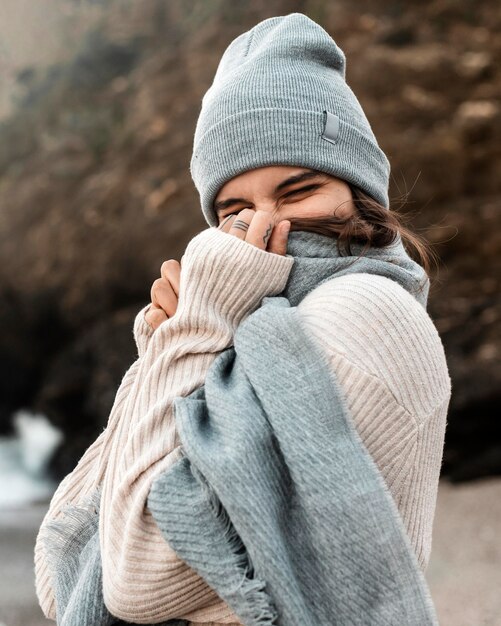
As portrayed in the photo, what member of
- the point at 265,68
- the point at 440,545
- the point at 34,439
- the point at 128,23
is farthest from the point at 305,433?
the point at 128,23

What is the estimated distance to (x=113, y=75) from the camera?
1009cm

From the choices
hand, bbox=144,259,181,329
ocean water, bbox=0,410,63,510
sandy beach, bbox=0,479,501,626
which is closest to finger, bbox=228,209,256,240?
hand, bbox=144,259,181,329

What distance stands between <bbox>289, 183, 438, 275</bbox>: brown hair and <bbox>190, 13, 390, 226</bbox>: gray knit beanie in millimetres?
53

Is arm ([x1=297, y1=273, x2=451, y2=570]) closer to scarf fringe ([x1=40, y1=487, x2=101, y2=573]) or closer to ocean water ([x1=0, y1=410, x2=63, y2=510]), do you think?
scarf fringe ([x1=40, y1=487, x2=101, y2=573])

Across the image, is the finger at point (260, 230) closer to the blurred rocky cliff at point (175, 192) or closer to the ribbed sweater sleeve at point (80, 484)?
the ribbed sweater sleeve at point (80, 484)

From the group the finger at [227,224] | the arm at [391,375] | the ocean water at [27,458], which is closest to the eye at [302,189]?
the finger at [227,224]

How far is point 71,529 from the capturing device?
3.95ft

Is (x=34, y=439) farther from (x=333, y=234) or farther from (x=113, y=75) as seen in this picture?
(x=333, y=234)

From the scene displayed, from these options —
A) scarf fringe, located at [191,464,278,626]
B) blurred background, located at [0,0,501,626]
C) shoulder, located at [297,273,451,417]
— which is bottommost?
blurred background, located at [0,0,501,626]

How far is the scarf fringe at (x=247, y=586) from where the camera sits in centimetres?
91

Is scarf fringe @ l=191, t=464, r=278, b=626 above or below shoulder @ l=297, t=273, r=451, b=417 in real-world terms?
below

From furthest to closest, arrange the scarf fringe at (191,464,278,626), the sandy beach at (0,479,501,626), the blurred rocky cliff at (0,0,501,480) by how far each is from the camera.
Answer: the blurred rocky cliff at (0,0,501,480), the sandy beach at (0,479,501,626), the scarf fringe at (191,464,278,626)

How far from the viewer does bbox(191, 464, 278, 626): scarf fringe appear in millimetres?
907

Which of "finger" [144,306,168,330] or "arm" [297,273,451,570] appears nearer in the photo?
"arm" [297,273,451,570]
